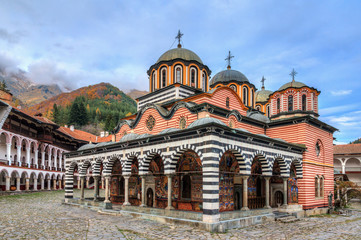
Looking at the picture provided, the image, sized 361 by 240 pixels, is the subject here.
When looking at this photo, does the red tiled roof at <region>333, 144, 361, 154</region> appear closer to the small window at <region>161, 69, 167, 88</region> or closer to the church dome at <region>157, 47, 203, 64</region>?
the church dome at <region>157, 47, 203, 64</region>

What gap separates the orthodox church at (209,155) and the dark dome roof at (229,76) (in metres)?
3.15

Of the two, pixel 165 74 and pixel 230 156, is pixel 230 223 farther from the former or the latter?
pixel 165 74

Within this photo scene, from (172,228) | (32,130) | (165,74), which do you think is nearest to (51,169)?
(32,130)

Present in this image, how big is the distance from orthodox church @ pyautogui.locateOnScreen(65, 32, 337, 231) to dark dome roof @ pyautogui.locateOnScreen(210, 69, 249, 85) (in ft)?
10.3

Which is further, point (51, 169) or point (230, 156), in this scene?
point (51, 169)

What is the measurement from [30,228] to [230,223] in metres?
7.44

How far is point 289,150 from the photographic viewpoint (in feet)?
55.2

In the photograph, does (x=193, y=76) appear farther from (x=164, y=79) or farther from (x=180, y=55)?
(x=164, y=79)

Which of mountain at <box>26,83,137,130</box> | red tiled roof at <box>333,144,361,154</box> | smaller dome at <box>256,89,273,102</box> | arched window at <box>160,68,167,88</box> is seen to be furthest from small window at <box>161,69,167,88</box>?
red tiled roof at <box>333,144,361,154</box>

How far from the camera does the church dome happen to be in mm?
20922

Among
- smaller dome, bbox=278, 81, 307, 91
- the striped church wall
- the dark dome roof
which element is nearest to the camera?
the striped church wall

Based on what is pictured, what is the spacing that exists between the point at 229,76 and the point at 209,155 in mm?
14765

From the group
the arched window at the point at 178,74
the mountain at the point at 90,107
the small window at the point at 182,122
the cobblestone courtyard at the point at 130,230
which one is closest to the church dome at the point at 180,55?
the arched window at the point at 178,74

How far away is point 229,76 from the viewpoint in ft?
83.2
